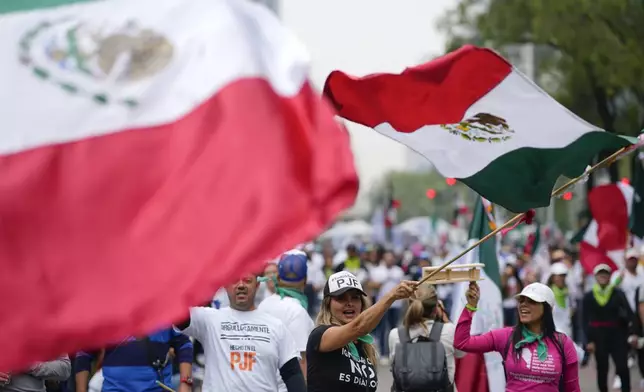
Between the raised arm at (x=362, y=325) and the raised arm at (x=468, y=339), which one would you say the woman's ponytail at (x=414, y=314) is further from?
the raised arm at (x=362, y=325)

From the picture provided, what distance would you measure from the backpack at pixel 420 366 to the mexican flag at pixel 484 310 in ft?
6.68

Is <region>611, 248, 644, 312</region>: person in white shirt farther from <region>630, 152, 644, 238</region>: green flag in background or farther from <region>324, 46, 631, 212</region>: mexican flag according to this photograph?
<region>324, 46, 631, 212</region>: mexican flag

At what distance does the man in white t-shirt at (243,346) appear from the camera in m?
8.59

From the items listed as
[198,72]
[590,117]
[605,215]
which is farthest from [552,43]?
[198,72]

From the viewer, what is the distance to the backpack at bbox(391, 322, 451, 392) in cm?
1020

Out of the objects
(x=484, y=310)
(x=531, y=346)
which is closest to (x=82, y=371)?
(x=531, y=346)

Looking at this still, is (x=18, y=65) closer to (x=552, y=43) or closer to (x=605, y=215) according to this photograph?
(x=605, y=215)

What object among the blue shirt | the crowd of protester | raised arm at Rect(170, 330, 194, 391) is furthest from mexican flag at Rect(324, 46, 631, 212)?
raised arm at Rect(170, 330, 194, 391)

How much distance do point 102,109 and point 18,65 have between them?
32 centimetres

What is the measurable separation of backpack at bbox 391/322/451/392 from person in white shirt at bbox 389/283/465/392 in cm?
10

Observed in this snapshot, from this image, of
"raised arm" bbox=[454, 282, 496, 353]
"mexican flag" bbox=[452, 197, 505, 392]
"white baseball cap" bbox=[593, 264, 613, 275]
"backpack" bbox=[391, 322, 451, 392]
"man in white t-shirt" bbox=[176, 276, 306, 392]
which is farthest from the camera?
"white baseball cap" bbox=[593, 264, 613, 275]

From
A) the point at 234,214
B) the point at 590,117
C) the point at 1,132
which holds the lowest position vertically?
the point at 234,214

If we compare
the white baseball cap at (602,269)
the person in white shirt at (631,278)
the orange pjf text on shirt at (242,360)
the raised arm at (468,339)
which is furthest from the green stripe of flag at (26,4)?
the person in white shirt at (631,278)

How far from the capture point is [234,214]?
15.7 feet
